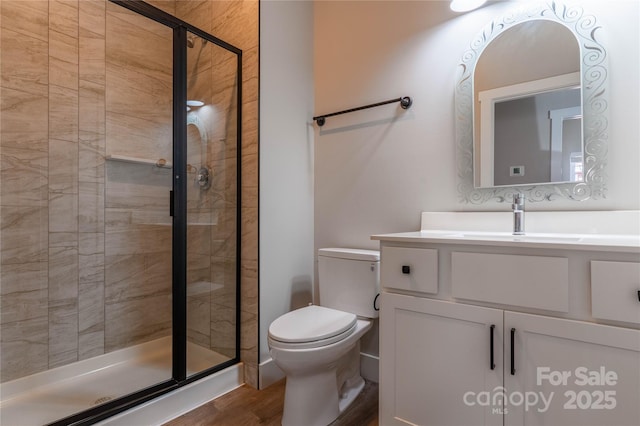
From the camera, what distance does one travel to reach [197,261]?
1.83 metres

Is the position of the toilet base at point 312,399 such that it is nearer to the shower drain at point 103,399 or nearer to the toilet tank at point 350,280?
the toilet tank at point 350,280

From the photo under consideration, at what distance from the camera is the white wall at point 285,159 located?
1.83 m

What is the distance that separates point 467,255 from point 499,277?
12 cm

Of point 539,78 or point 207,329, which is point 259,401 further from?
point 539,78

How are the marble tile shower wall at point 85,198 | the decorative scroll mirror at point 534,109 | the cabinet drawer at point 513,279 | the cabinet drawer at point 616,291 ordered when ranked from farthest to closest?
1. the marble tile shower wall at point 85,198
2. the decorative scroll mirror at point 534,109
3. the cabinet drawer at point 513,279
4. the cabinet drawer at point 616,291

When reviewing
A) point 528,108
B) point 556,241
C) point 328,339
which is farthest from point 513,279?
point 528,108

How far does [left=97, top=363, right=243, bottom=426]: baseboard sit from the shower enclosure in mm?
43

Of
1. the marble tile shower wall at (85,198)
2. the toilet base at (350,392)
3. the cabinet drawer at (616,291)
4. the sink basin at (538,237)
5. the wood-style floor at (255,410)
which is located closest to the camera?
the cabinet drawer at (616,291)

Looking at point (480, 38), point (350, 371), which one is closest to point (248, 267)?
point (350, 371)

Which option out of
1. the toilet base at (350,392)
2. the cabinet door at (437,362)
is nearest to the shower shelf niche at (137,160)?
the cabinet door at (437,362)

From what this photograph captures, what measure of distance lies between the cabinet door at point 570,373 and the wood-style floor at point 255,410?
0.71 m

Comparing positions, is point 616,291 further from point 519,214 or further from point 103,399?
point 103,399

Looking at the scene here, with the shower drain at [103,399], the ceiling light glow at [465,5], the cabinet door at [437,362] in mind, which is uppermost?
the ceiling light glow at [465,5]

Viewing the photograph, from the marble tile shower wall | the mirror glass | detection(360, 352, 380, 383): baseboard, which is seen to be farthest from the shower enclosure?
the mirror glass
